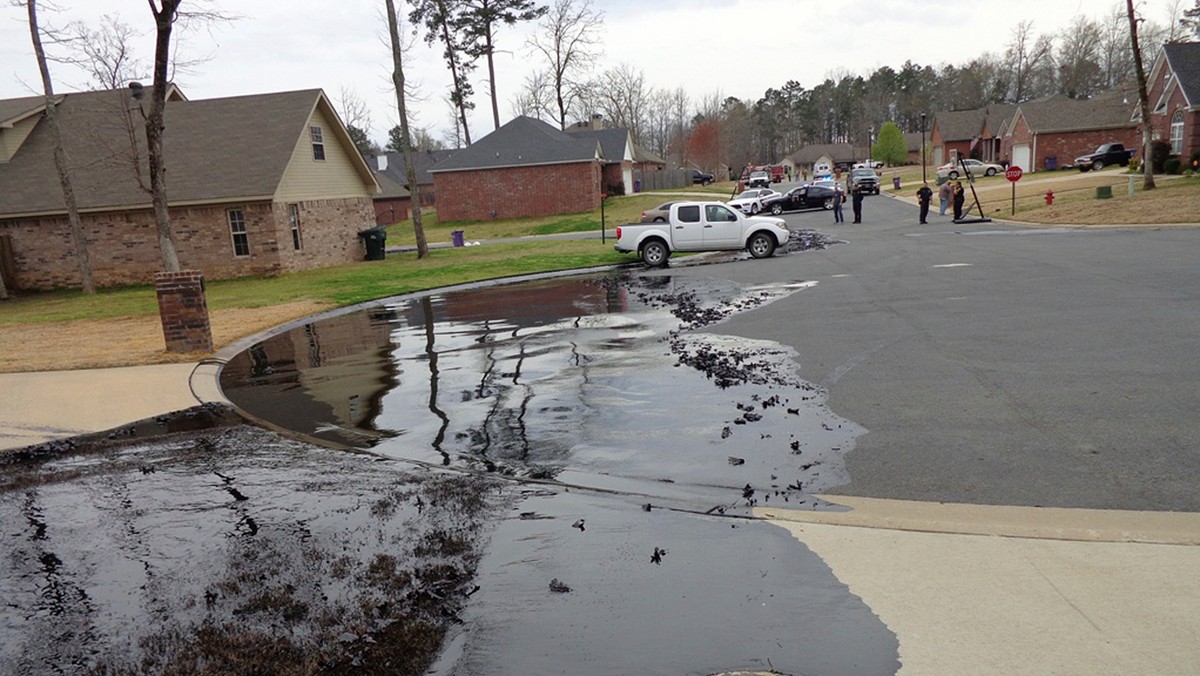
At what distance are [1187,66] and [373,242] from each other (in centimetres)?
4213

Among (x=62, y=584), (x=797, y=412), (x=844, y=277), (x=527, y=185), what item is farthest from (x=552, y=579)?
(x=527, y=185)

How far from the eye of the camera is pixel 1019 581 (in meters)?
4.57

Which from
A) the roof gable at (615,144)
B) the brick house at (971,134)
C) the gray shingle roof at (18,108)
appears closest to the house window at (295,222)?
the gray shingle roof at (18,108)

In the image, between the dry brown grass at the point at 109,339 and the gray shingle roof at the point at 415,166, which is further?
the gray shingle roof at the point at 415,166

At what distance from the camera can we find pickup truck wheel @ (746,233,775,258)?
81.5ft

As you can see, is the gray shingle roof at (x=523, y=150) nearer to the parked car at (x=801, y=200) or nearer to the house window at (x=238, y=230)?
the parked car at (x=801, y=200)

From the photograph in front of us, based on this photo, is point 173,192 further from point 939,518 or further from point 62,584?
point 939,518

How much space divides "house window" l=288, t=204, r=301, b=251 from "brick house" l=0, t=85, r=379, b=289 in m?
0.04

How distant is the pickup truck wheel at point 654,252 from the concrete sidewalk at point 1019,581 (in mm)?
19226

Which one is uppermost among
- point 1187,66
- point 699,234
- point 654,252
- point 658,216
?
point 1187,66

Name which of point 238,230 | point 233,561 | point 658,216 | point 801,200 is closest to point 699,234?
point 658,216

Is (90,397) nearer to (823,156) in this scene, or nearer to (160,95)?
(160,95)

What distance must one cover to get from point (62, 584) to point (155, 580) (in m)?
0.62

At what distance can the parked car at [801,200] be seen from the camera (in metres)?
44.2
